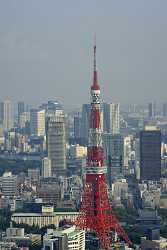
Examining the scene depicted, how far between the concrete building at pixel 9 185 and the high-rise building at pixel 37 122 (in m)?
6.89

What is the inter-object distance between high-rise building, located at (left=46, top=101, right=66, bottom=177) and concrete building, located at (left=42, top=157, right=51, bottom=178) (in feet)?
0.23

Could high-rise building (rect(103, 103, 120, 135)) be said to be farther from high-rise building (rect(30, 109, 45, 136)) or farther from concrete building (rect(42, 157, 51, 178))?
high-rise building (rect(30, 109, 45, 136))

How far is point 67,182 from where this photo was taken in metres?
19.8

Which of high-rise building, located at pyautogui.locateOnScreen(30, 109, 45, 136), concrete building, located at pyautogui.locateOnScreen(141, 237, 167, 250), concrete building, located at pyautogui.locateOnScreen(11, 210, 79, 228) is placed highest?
high-rise building, located at pyautogui.locateOnScreen(30, 109, 45, 136)

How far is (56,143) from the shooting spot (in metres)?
23.5

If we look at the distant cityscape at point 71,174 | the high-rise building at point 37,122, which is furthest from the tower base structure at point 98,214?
the high-rise building at point 37,122

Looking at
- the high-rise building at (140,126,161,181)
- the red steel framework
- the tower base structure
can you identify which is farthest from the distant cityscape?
the red steel framework

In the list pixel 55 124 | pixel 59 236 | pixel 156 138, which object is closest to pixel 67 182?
pixel 156 138

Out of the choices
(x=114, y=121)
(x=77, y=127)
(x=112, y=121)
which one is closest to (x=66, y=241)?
(x=112, y=121)

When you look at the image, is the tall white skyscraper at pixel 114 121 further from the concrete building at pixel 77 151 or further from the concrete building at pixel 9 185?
the concrete building at pixel 9 185

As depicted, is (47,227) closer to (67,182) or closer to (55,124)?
(67,182)

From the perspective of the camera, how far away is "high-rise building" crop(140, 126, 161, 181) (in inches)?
824

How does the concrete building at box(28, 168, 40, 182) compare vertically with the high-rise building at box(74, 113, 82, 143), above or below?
below

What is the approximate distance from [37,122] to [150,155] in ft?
25.4
